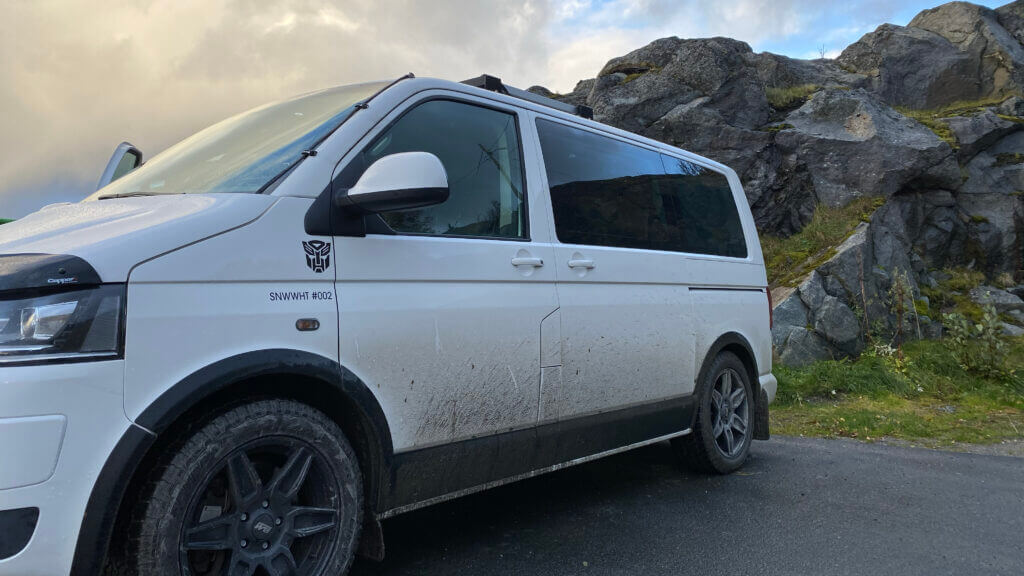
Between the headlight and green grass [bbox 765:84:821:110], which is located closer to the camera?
the headlight

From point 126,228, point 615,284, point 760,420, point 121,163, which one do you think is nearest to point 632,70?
point 760,420

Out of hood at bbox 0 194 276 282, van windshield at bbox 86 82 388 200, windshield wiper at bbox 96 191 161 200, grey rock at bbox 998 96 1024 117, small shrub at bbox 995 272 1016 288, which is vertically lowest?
small shrub at bbox 995 272 1016 288

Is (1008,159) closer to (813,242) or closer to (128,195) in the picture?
(813,242)

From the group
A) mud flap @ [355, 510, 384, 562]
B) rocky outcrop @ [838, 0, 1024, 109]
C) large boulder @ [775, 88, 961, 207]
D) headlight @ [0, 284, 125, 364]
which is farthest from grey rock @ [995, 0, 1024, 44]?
headlight @ [0, 284, 125, 364]

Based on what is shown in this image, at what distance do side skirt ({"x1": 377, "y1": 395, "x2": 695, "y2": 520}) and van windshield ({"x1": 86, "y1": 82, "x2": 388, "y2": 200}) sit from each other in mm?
1197

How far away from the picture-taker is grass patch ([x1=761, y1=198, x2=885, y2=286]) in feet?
33.0

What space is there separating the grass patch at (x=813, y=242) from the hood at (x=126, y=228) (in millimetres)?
8672

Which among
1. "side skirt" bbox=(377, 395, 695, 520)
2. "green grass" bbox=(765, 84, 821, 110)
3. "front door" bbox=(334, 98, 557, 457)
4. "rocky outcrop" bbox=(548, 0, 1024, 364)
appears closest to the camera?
"front door" bbox=(334, 98, 557, 457)

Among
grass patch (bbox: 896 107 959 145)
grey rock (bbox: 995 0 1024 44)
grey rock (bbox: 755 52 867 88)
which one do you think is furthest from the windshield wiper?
grey rock (bbox: 995 0 1024 44)

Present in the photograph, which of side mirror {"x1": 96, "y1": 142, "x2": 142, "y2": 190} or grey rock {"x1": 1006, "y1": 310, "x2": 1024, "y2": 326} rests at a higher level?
side mirror {"x1": 96, "y1": 142, "x2": 142, "y2": 190}

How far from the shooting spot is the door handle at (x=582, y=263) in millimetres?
3520

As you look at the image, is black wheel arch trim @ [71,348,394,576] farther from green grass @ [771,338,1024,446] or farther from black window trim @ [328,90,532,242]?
green grass @ [771,338,1024,446]

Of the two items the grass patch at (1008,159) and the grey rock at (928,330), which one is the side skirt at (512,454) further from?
the grass patch at (1008,159)

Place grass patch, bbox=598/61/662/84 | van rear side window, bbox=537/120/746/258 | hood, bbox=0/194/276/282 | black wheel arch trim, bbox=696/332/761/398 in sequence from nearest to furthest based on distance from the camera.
→ hood, bbox=0/194/276/282, van rear side window, bbox=537/120/746/258, black wheel arch trim, bbox=696/332/761/398, grass patch, bbox=598/61/662/84
